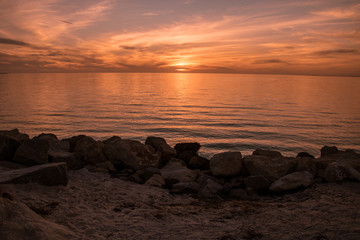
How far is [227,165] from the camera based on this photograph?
9.96 meters

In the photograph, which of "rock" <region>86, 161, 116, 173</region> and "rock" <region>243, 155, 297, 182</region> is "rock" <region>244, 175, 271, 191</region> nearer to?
"rock" <region>243, 155, 297, 182</region>

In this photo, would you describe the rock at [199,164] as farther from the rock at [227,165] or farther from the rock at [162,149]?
the rock at [227,165]

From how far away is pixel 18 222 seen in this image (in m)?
4.54

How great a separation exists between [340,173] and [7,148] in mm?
11834

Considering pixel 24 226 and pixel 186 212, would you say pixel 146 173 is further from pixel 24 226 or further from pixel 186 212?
pixel 24 226

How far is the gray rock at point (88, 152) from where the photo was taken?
34.0 ft

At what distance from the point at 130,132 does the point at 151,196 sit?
1554 cm

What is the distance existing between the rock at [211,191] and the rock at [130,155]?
3272 millimetres

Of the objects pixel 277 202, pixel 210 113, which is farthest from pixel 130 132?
pixel 277 202

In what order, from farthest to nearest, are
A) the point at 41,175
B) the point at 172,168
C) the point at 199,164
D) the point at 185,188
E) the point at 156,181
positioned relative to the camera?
the point at 199,164 < the point at 172,168 < the point at 156,181 < the point at 185,188 < the point at 41,175

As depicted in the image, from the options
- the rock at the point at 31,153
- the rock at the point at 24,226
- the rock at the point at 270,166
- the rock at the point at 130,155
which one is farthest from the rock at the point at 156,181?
the rock at the point at 24,226

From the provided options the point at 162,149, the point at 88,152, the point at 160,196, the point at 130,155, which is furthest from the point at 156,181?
the point at 88,152

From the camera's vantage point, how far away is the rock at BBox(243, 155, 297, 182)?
9.47 metres

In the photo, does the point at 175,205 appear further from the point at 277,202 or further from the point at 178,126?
the point at 178,126
